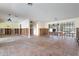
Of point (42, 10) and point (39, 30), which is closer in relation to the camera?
point (42, 10)

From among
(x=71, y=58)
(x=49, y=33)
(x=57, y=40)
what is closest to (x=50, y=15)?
(x=49, y=33)

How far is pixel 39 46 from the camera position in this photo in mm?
2398

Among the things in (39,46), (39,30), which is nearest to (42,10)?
(39,30)

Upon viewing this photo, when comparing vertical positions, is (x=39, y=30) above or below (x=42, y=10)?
below

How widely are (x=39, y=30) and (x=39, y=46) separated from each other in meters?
0.32

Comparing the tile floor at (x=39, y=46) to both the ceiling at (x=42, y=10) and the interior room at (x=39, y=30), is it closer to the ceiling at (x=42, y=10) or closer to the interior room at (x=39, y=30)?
the interior room at (x=39, y=30)

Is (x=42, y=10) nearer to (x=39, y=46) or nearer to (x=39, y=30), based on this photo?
(x=39, y=30)

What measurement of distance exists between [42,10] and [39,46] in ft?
2.31

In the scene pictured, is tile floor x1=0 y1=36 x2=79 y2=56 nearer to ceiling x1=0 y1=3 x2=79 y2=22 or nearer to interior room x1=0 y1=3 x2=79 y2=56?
interior room x1=0 y1=3 x2=79 y2=56

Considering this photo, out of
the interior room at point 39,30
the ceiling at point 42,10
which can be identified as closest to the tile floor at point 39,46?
the interior room at point 39,30

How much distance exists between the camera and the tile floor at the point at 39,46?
7.65 ft

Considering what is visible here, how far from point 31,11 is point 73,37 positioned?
0.95 meters

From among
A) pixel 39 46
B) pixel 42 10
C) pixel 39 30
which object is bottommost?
pixel 39 46

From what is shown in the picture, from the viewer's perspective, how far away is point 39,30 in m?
2.49
